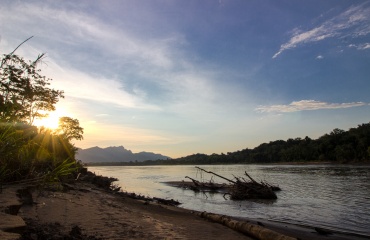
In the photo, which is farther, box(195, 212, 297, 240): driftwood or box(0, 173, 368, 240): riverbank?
box(195, 212, 297, 240): driftwood

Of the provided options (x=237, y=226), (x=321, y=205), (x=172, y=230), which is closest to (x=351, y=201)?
(x=321, y=205)

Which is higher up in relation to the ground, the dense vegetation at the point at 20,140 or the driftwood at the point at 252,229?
the dense vegetation at the point at 20,140

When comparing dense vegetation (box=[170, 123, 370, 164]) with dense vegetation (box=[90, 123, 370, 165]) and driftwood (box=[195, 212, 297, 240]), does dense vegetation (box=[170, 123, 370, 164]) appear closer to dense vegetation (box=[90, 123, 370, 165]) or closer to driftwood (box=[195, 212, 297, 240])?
dense vegetation (box=[90, 123, 370, 165])

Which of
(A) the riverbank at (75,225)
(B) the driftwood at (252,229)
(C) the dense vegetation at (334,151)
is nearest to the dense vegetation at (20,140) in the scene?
(A) the riverbank at (75,225)

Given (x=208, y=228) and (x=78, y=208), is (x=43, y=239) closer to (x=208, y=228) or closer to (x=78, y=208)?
(x=78, y=208)

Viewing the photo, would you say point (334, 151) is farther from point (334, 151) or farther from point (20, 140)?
point (20, 140)

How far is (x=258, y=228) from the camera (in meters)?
11.5

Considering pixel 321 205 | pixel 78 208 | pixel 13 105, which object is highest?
pixel 13 105

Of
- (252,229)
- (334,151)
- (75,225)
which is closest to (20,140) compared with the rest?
(75,225)

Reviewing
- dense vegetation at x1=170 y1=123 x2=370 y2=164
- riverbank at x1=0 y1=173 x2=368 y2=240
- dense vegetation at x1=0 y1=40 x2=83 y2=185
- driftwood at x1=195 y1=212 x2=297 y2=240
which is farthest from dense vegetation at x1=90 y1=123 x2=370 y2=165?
dense vegetation at x1=0 y1=40 x2=83 y2=185

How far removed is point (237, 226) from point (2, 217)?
9.71m

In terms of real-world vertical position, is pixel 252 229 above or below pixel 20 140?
below

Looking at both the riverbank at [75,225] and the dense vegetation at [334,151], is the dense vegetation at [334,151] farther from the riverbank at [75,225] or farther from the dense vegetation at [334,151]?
the riverbank at [75,225]

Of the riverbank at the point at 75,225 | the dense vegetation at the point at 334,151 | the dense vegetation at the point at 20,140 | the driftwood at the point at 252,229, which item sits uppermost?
the dense vegetation at the point at 334,151
